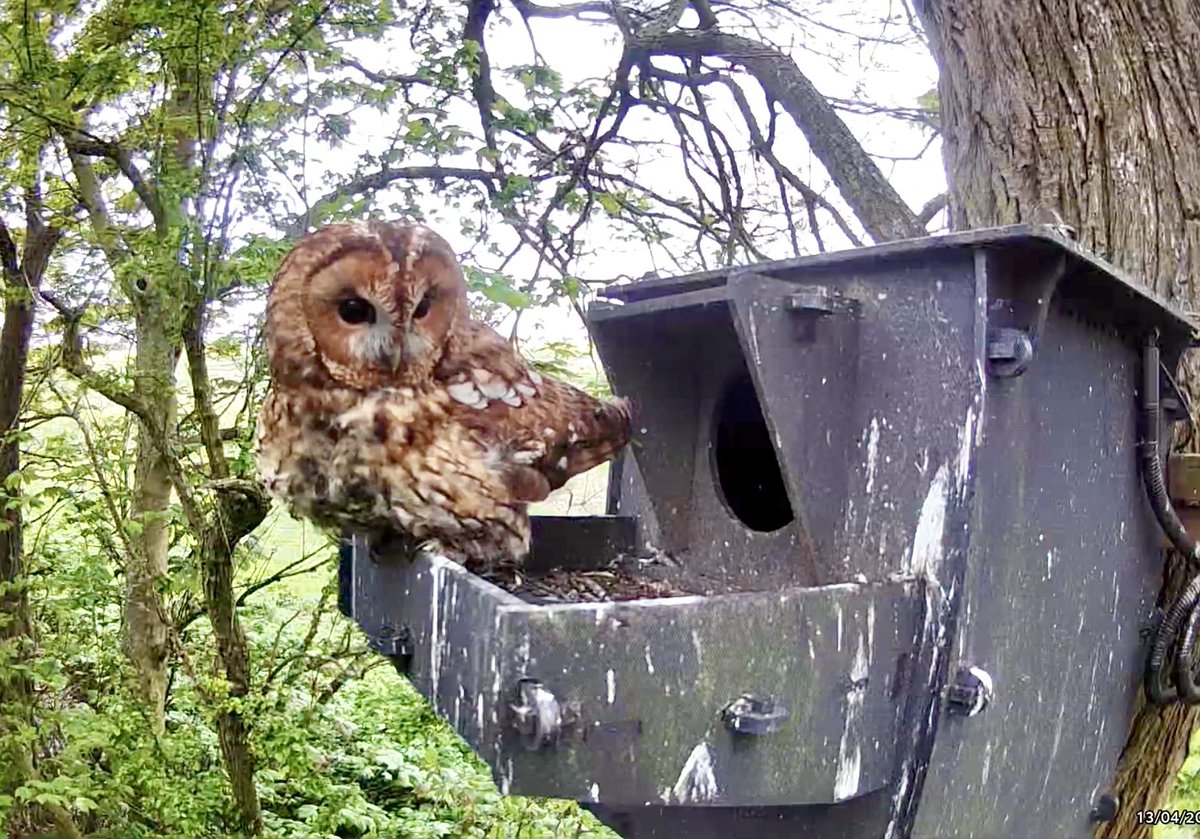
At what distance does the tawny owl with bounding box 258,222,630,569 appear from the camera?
1.52 meters

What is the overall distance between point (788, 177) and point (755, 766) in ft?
7.46

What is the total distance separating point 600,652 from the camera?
3.45 ft

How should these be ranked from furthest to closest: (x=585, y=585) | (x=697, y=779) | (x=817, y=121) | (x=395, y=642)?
(x=817, y=121) < (x=585, y=585) < (x=395, y=642) < (x=697, y=779)

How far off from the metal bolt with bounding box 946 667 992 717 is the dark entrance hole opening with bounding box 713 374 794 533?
0.63m

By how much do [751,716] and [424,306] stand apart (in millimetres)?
828

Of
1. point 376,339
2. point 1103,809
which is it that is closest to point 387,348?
point 376,339

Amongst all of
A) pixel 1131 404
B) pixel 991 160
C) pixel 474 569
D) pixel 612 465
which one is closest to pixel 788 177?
pixel 991 160

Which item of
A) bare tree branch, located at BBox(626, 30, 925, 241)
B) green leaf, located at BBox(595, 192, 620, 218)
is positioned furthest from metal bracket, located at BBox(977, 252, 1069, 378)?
green leaf, located at BBox(595, 192, 620, 218)

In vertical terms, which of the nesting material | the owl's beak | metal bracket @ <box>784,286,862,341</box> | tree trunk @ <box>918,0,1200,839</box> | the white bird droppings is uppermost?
tree trunk @ <box>918,0,1200,839</box>


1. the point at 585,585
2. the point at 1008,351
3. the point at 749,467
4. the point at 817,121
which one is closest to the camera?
the point at 1008,351

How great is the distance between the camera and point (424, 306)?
5.30 feet

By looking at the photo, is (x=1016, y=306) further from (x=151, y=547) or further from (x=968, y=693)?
(x=151, y=547)

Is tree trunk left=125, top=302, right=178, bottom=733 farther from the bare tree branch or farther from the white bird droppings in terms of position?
the white bird droppings

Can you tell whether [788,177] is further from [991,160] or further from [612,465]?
[612,465]
